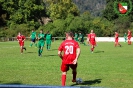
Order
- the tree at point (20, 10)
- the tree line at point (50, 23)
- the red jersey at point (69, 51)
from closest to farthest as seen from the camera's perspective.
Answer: the red jersey at point (69, 51) → the tree line at point (50, 23) → the tree at point (20, 10)

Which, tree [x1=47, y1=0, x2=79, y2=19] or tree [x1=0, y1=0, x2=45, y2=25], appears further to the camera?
tree [x1=47, y1=0, x2=79, y2=19]

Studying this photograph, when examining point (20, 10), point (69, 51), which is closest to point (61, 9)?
point (20, 10)

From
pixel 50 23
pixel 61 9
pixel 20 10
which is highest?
pixel 61 9

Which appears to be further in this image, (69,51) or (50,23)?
(50,23)

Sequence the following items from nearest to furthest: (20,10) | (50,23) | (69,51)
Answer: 1. (69,51)
2. (50,23)
3. (20,10)

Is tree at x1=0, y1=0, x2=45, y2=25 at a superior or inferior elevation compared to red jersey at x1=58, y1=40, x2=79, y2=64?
superior

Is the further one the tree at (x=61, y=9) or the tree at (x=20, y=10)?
the tree at (x=61, y=9)

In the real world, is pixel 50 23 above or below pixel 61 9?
below

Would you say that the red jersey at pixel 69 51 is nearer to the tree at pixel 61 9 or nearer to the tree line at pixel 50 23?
the tree line at pixel 50 23

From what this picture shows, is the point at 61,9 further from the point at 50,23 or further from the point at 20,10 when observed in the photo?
the point at 20,10

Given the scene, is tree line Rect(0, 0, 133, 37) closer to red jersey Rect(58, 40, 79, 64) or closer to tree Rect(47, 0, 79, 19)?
tree Rect(47, 0, 79, 19)

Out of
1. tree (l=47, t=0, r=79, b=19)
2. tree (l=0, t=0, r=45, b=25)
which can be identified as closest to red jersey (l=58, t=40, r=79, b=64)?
tree (l=0, t=0, r=45, b=25)

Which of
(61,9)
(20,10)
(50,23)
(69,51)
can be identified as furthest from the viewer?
(61,9)

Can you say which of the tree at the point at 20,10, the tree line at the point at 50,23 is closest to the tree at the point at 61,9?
the tree line at the point at 50,23
